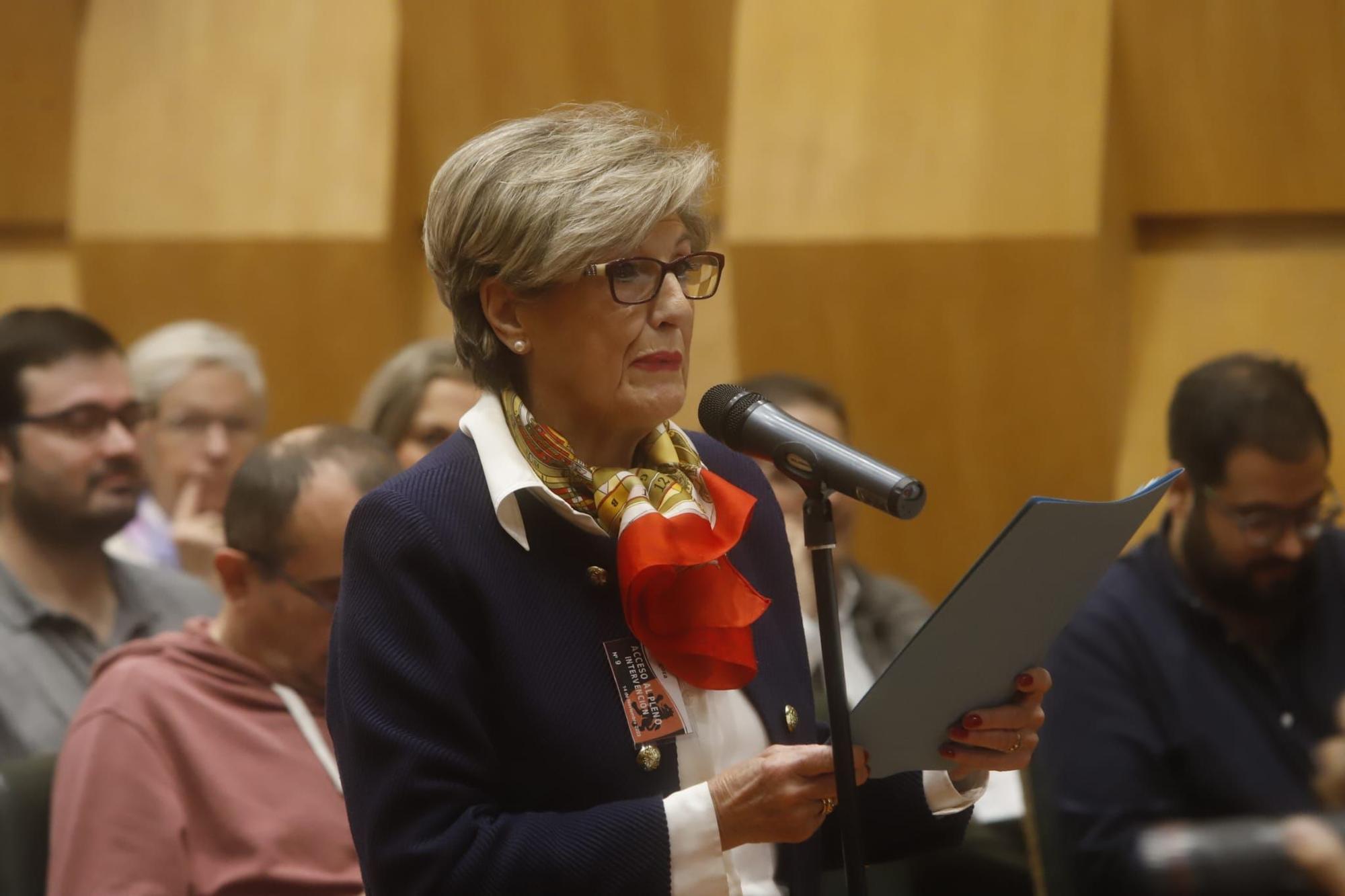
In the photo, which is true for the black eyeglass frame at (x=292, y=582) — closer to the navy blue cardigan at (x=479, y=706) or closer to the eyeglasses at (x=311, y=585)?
the eyeglasses at (x=311, y=585)

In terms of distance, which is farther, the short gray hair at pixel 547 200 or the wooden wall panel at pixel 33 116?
the wooden wall panel at pixel 33 116

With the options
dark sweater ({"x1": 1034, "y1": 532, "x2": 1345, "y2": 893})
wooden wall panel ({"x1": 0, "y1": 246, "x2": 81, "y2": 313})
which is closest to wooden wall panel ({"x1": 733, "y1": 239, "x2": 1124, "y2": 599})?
dark sweater ({"x1": 1034, "y1": 532, "x2": 1345, "y2": 893})

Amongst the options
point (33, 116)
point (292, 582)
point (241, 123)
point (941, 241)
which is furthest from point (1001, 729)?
point (33, 116)

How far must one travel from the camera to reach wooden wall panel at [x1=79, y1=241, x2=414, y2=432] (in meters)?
4.60

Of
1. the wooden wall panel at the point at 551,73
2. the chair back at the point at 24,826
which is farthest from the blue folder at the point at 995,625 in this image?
the wooden wall panel at the point at 551,73

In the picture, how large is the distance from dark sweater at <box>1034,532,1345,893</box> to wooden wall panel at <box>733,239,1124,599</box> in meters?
1.11

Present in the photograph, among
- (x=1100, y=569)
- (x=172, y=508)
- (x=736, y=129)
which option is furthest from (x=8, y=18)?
(x=1100, y=569)

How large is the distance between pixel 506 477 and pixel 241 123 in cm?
348

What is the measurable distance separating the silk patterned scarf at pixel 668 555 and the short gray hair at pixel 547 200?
0.43ft

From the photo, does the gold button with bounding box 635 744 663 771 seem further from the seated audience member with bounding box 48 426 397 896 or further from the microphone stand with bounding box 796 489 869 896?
the seated audience member with bounding box 48 426 397 896

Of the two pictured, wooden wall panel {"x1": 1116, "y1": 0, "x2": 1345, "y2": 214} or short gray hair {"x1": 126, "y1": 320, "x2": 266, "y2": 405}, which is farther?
short gray hair {"x1": 126, "y1": 320, "x2": 266, "y2": 405}

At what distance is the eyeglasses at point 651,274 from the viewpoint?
1.52 m

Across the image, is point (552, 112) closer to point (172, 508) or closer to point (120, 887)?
point (120, 887)

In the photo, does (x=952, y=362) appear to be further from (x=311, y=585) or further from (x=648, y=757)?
(x=648, y=757)
